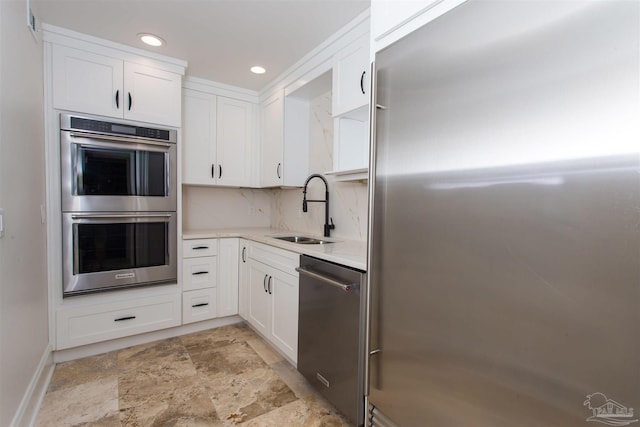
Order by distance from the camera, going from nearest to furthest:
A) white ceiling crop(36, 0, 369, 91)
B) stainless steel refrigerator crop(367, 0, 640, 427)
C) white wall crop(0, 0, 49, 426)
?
stainless steel refrigerator crop(367, 0, 640, 427), white wall crop(0, 0, 49, 426), white ceiling crop(36, 0, 369, 91)

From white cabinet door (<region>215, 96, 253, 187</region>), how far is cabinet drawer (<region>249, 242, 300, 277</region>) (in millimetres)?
872

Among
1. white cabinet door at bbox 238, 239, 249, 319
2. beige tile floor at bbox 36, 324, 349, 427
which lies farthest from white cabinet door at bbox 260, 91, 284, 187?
beige tile floor at bbox 36, 324, 349, 427

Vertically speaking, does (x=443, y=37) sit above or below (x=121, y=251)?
above

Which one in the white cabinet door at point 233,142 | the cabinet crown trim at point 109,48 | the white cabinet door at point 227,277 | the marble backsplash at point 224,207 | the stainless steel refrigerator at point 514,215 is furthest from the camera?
the marble backsplash at point 224,207

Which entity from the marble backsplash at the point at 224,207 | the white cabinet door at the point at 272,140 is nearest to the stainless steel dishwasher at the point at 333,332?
the white cabinet door at the point at 272,140

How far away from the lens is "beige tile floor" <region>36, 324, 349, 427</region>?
164cm

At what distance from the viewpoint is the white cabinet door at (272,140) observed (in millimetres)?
2871

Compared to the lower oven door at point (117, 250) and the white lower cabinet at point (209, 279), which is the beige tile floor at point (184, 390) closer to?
the white lower cabinet at point (209, 279)

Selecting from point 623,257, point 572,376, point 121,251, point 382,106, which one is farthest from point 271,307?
point 623,257

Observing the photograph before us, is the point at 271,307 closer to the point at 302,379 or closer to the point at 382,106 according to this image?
the point at 302,379

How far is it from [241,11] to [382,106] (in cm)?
135

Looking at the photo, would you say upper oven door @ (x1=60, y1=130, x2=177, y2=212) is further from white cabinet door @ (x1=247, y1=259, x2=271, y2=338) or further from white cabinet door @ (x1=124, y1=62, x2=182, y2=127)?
white cabinet door @ (x1=247, y1=259, x2=271, y2=338)

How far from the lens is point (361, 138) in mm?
2215

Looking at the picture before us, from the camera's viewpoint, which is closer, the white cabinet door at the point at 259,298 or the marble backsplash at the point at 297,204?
the white cabinet door at the point at 259,298
